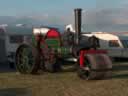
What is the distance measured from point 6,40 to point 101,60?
33.5 feet

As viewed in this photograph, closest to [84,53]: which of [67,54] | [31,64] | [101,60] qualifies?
[101,60]

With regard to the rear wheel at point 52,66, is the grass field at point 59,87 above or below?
below

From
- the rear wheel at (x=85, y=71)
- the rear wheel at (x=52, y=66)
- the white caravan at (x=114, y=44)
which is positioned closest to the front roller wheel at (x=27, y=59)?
the rear wheel at (x=52, y=66)

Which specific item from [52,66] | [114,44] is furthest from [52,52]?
[114,44]

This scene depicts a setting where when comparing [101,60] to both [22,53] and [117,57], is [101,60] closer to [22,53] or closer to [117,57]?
[22,53]

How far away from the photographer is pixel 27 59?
1583 cm

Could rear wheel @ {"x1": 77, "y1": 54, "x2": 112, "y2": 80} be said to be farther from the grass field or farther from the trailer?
the grass field

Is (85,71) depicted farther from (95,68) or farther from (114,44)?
(114,44)

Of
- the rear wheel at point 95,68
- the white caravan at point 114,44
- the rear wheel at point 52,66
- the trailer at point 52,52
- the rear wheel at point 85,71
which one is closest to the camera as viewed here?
the rear wheel at point 95,68

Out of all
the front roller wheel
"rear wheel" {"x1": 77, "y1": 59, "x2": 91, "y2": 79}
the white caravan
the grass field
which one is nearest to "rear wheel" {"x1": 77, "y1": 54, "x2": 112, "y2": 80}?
"rear wheel" {"x1": 77, "y1": 59, "x2": 91, "y2": 79}

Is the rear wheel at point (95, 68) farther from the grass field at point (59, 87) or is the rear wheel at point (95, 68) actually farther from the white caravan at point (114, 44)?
the white caravan at point (114, 44)

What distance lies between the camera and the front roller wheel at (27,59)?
15359 mm

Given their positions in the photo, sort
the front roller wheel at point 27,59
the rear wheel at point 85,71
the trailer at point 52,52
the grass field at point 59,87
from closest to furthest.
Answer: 1. the grass field at point 59,87
2. the rear wheel at point 85,71
3. the trailer at point 52,52
4. the front roller wheel at point 27,59

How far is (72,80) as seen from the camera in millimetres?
13508
